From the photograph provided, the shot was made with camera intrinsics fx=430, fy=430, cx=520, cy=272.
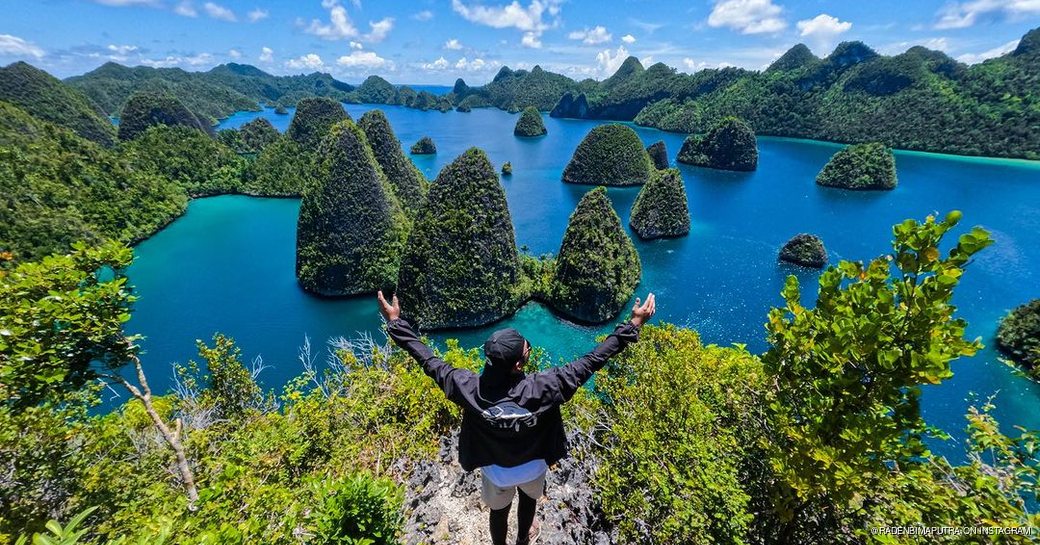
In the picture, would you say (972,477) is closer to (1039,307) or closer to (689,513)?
(689,513)

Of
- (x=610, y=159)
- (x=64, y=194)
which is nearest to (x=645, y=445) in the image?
(x=64, y=194)

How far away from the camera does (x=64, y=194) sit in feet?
133

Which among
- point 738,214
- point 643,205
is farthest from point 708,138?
point 643,205

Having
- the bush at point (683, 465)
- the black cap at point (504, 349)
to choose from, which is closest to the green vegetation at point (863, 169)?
the bush at point (683, 465)

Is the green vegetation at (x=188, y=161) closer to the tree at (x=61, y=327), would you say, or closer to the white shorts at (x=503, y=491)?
the tree at (x=61, y=327)

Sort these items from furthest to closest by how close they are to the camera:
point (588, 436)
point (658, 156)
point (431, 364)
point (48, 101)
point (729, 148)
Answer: point (729, 148) < point (658, 156) < point (48, 101) < point (588, 436) < point (431, 364)

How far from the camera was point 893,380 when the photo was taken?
4.13 metres

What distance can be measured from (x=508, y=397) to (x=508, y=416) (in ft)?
0.49

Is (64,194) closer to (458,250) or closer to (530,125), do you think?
(458,250)

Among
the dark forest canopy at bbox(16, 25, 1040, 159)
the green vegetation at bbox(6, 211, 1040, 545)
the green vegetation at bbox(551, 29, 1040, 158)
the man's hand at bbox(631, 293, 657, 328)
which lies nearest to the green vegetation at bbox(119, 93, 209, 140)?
the dark forest canopy at bbox(16, 25, 1040, 159)

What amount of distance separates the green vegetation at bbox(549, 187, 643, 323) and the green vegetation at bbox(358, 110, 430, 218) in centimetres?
1904

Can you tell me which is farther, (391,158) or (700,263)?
(391,158)

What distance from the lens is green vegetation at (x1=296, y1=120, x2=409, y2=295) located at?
108 ft

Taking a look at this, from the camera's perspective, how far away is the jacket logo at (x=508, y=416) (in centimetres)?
342
